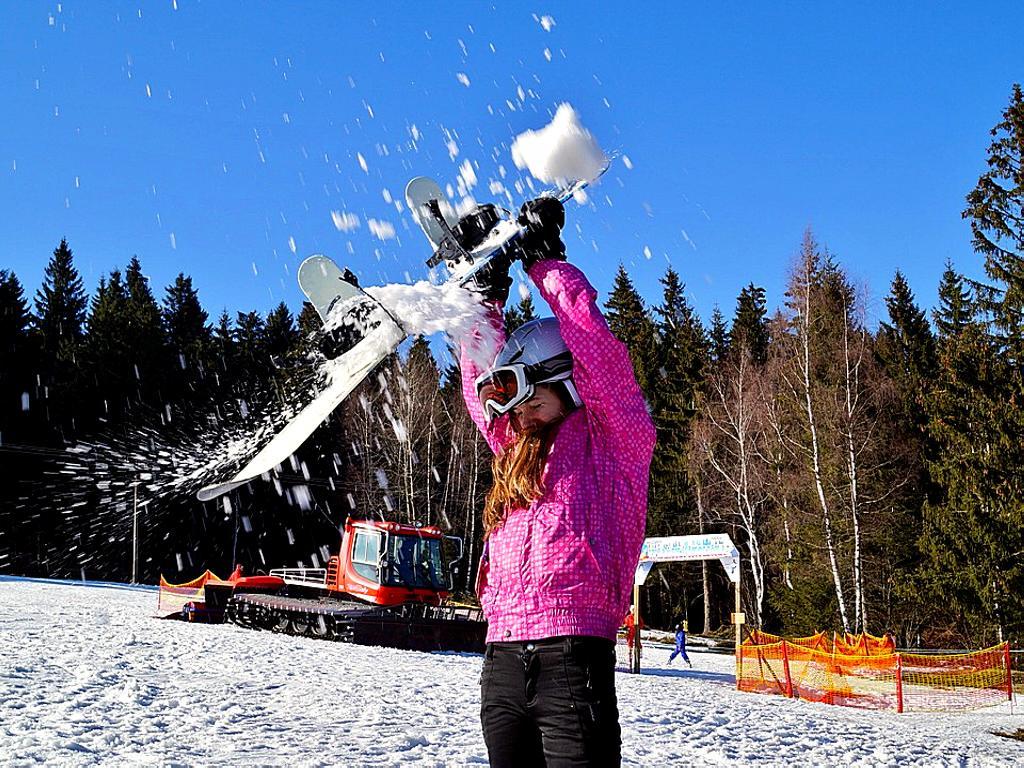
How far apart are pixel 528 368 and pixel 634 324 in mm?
45798

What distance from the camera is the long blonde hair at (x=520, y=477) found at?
2.25 m

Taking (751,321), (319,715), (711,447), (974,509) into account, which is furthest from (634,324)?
(319,715)

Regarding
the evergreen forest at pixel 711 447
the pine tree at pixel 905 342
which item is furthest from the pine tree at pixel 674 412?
the pine tree at pixel 905 342

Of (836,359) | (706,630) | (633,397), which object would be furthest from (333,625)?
(706,630)

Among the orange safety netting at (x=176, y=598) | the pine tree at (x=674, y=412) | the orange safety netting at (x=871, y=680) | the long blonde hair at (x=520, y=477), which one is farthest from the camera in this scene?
the pine tree at (x=674, y=412)

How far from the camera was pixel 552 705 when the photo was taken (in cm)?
203

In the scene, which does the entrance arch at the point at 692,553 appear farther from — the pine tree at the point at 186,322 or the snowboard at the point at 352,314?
the pine tree at the point at 186,322

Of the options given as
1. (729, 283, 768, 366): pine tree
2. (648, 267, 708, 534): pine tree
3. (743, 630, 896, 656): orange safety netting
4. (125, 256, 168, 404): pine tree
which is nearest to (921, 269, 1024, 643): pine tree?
(743, 630, 896, 656): orange safety netting

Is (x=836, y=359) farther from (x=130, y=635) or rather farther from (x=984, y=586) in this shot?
(x=130, y=635)

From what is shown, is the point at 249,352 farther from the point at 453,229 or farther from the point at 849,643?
the point at 453,229

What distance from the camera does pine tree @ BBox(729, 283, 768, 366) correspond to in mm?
47966

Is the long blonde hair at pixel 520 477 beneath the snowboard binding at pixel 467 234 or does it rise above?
beneath

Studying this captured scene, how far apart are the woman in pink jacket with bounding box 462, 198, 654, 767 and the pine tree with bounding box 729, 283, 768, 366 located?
46.0m

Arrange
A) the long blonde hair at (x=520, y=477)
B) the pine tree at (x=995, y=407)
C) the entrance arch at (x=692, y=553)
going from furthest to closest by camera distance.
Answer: the pine tree at (x=995, y=407), the entrance arch at (x=692, y=553), the long blonde hair at (x=520, y=477)
